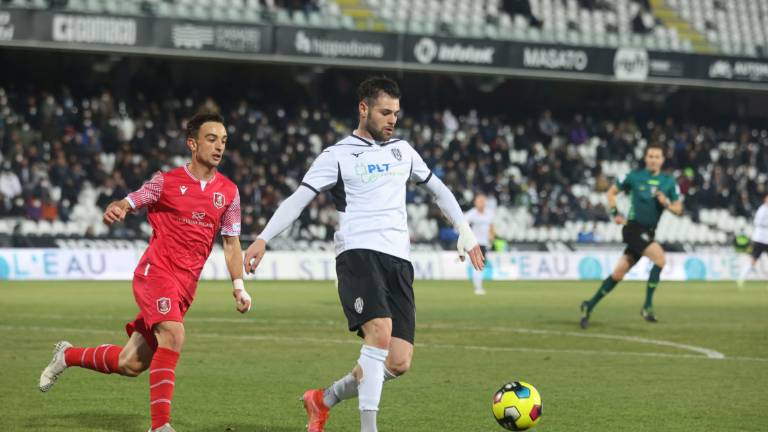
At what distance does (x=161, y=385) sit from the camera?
26.2 ft

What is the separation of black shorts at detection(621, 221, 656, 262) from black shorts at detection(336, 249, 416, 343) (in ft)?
34.8

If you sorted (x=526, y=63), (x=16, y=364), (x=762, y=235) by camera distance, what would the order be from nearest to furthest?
(x=16, y=364) → (x=762, y=235) → (x=526, y=63)

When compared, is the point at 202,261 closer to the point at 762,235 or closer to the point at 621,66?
the point at 762,235

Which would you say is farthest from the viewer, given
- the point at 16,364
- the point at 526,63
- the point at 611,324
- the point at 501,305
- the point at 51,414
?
the point at 526,63

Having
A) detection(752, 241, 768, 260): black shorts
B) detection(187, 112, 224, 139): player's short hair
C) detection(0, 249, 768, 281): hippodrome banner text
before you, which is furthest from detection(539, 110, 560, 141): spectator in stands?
detection(187, 112, 224, 139): player's short hair

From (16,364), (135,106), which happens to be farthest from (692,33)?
(16,364)

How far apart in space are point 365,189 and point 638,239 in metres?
10.8

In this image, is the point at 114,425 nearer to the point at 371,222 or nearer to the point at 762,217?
the point at 371,222

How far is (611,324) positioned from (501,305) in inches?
190

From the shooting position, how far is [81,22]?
33.0m

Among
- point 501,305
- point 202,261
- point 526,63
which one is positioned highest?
point 526,63

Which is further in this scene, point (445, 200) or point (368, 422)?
point (445, 200)

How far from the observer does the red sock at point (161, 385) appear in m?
7.93

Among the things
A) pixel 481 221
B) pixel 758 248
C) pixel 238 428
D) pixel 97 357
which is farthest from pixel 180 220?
pixel 758 248
